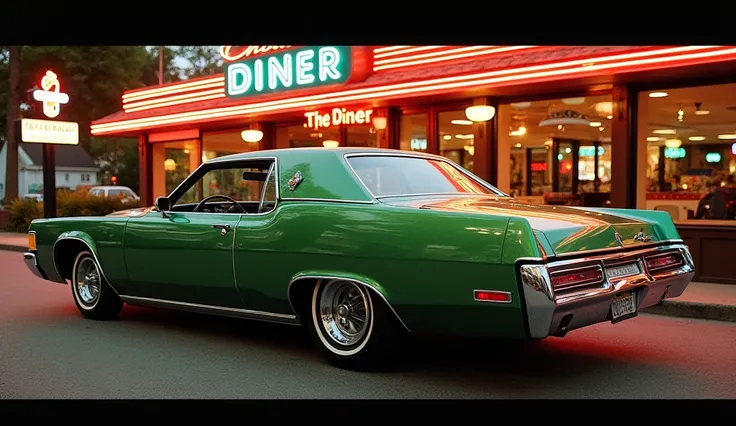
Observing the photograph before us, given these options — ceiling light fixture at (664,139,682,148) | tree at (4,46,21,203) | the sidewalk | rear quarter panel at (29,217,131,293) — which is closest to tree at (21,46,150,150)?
tree at (4,46,21,203)

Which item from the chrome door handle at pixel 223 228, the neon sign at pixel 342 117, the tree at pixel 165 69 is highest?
the tree at pixel 165 69

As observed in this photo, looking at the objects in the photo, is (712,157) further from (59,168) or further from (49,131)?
(59,168)

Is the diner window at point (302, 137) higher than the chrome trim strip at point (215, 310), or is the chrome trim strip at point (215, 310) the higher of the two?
the diner window at point (302, 137)

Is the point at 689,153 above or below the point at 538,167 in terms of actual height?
above

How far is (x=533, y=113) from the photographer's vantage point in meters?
12.4

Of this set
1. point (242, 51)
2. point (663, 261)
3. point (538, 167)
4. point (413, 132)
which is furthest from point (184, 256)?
point (242, 51)

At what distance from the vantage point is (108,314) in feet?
23.1

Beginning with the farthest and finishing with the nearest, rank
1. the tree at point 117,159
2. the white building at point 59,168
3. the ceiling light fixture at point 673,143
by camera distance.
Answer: the white building at point 59,168 → the tree at point 117,159 → the ceiling light fixture at point 673,143

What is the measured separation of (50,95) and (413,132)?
11037 millimetres

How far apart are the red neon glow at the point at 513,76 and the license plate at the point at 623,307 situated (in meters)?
5.11

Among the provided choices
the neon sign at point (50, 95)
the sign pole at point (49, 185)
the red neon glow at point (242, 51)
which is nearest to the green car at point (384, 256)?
the red neon glow at point (242, 51)

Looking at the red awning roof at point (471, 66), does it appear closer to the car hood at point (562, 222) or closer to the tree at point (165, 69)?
the car hood at point (562, 222)

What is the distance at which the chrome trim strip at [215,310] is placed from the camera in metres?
5.41
